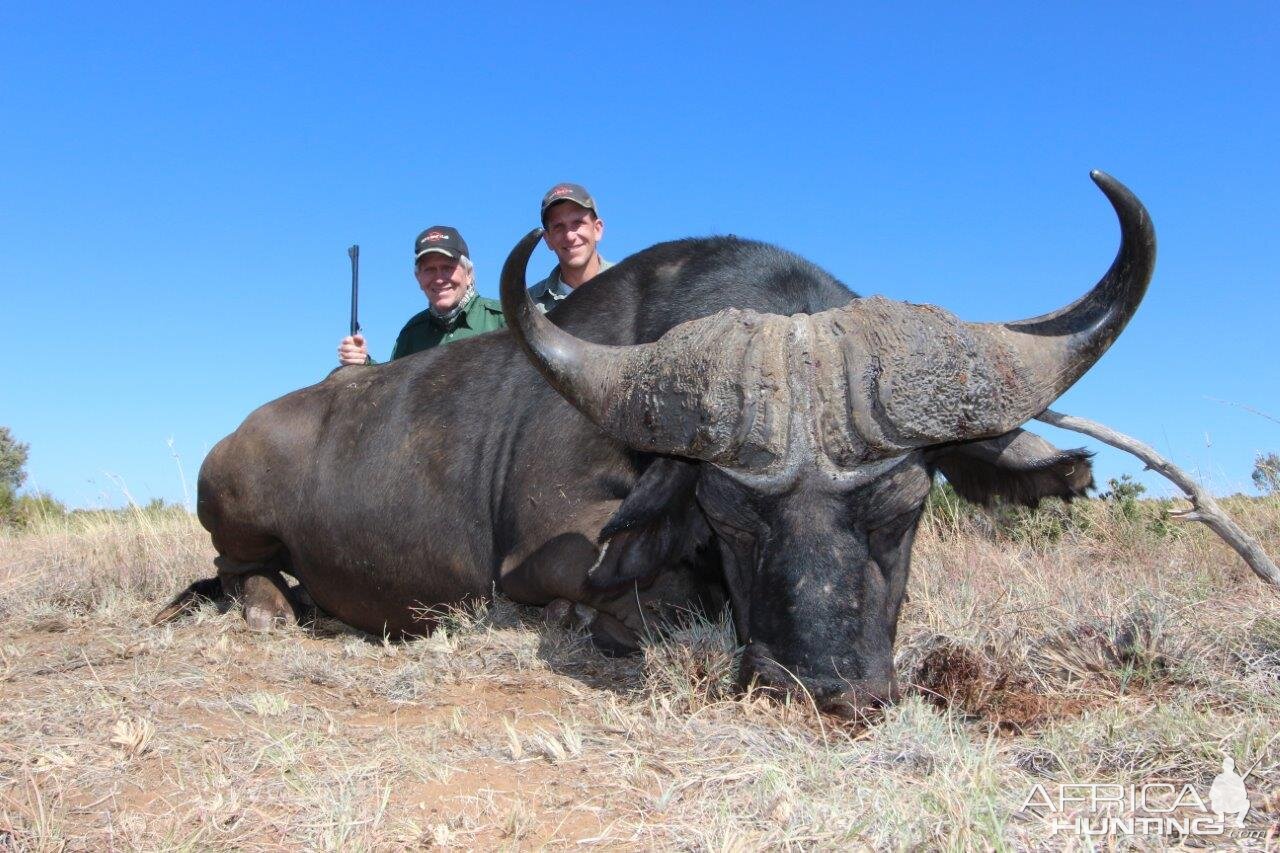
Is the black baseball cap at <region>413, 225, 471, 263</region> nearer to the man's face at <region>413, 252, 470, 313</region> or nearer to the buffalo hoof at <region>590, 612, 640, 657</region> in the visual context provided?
the man's face at <region>413, 252, 470, 313</region>

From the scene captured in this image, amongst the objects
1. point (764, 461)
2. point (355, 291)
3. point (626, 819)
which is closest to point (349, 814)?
point (626, 819)

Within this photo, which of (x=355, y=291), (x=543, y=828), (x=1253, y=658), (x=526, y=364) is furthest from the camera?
(x=355, y=291)

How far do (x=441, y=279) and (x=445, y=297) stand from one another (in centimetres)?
15

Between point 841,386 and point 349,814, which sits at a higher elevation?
point 841,386

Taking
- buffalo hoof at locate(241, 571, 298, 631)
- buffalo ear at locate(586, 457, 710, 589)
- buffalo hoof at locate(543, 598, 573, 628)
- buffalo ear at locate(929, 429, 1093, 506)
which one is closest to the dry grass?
buffalo hoof at locate(543, 598, 573, 628)

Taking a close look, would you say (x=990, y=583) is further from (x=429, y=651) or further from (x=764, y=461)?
(x=429, y=651)

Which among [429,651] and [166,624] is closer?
[429,651]

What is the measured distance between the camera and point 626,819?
8.16 feet

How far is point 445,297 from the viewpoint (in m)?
8.40

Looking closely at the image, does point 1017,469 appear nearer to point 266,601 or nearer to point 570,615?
point 570,615

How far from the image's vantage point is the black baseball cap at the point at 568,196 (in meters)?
7.65

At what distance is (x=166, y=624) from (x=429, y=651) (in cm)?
210

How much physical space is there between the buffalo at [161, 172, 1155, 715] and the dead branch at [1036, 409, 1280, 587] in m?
0.47

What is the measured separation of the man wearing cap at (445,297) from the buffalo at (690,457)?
7.16 ft
